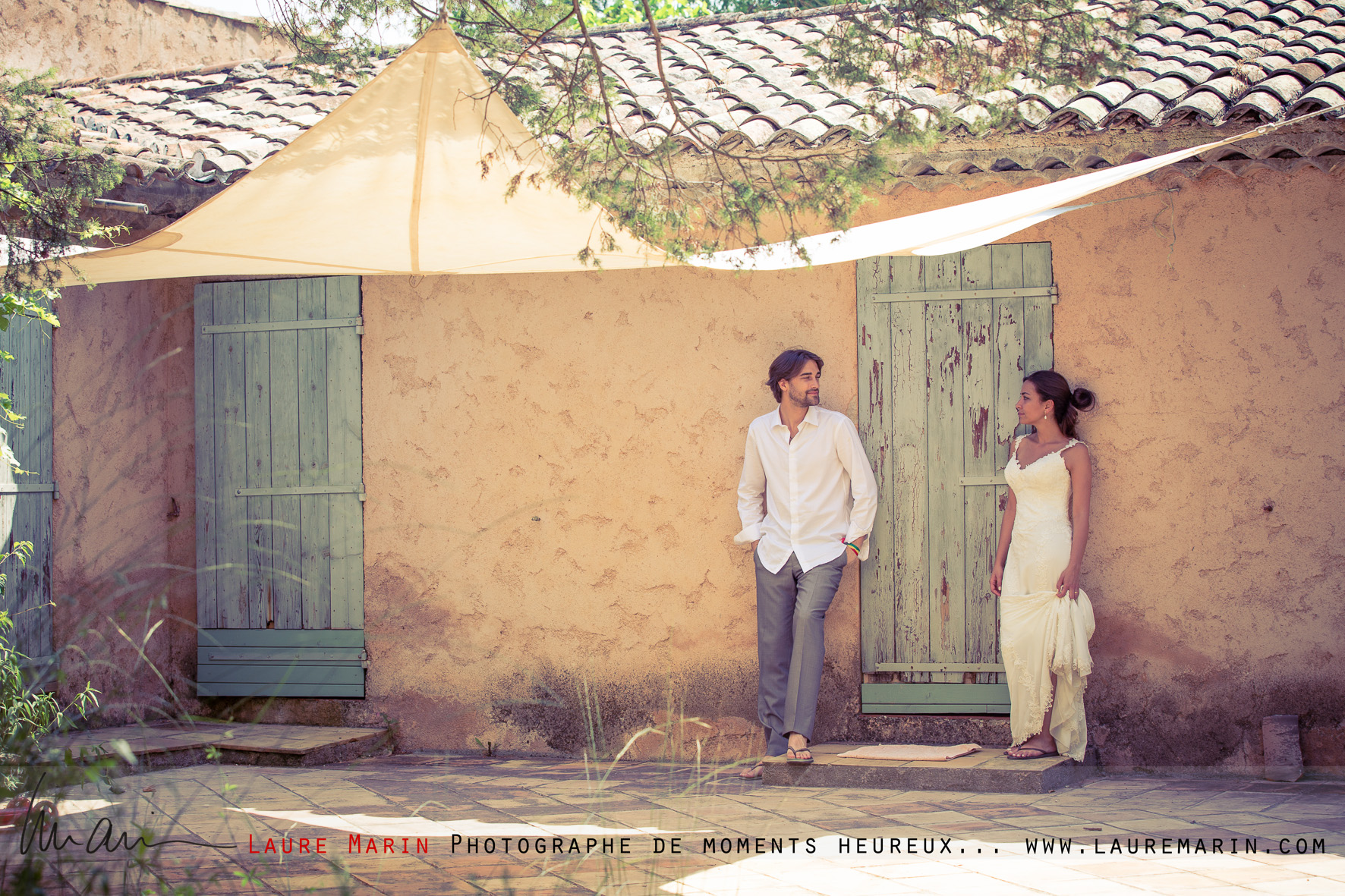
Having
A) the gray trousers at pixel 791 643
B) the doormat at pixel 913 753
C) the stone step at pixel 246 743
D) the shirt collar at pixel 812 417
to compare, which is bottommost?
the stone step at pixel 246 743

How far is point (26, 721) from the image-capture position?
4.21 metres

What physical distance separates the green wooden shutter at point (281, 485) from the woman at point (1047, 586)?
3.05 meters

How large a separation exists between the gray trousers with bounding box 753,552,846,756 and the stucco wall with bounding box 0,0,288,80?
17.2ft

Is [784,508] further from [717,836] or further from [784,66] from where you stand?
[784,66]

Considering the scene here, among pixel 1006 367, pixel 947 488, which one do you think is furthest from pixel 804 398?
pixel 1006 367

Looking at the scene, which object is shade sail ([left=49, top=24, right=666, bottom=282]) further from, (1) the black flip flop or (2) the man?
(1) the black flip flop

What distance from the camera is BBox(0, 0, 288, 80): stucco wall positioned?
309 inches

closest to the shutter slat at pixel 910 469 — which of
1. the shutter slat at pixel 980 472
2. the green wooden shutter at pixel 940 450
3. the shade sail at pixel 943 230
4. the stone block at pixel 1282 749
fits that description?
the green wooden shutter at pixel 940 450

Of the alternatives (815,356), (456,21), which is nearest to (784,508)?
(815,356)

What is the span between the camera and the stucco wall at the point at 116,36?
7840 millimetres

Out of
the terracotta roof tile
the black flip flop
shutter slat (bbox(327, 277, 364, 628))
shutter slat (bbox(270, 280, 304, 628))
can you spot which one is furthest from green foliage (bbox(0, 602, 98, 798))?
the black flip flop

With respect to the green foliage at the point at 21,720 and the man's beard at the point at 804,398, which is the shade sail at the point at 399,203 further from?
the green foliage at the point at 21,720

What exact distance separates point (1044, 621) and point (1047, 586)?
0.47ft

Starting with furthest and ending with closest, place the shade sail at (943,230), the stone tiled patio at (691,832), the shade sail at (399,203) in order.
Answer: the shade sail at (943,230)
the shade sail at (399,203)
the stone tiled patio at (691,832)
